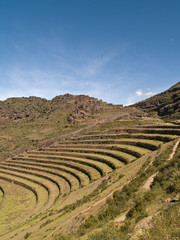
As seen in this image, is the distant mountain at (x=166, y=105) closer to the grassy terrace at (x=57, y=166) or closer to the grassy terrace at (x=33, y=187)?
the grassy terrace at (x=57, y=166)

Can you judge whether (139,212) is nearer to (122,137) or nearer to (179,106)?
(122,137)

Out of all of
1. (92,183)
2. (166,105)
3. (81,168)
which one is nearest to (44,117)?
(166,105)

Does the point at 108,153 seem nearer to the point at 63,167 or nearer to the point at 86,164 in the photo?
the point at 86,164

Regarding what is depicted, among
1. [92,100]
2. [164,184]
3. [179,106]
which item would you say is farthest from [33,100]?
[164,184]

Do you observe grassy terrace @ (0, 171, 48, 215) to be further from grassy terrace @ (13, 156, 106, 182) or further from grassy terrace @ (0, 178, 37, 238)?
grassy terrace @ (13, 156, 106, 182)

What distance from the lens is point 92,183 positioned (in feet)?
70.1

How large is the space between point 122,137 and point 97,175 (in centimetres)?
1447

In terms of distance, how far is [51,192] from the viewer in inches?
1027

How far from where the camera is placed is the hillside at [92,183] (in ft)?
23.9

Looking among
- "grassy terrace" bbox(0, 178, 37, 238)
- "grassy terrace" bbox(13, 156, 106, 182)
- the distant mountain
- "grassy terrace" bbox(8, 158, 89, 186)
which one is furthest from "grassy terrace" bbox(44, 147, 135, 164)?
the distant mountain

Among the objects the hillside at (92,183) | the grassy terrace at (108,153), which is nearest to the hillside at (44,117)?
the hillside at (92,183)

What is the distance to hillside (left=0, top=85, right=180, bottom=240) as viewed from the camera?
729cm

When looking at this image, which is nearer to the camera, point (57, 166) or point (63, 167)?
point (63, 167)

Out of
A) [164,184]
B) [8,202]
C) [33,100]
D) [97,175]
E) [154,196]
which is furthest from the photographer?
[33,100]
